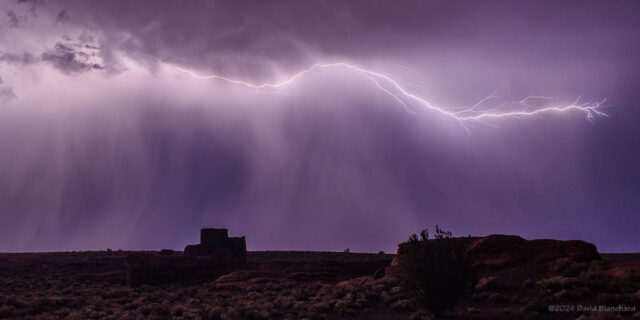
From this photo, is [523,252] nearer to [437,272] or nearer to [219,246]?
[437,272]

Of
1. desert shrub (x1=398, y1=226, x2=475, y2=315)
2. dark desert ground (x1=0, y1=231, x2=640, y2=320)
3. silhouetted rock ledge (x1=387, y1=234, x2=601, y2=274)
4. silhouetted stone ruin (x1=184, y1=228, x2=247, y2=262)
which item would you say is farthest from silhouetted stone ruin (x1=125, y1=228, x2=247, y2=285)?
desert shrub (x1=398, y1=226, x2=475, y2=315)

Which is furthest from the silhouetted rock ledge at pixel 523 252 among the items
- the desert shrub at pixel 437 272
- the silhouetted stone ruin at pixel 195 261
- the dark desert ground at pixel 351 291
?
the silhouetted stone ruin at pixel 195 261

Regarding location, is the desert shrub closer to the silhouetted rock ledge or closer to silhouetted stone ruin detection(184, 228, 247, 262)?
the silhouetted rock ledge

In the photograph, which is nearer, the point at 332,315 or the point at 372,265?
the point at 332,315

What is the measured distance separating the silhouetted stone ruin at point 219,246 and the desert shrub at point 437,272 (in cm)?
3147

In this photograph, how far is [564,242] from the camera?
23.9m

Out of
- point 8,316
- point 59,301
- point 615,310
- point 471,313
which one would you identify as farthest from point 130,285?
point 615,310

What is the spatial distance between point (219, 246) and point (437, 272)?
3392cm

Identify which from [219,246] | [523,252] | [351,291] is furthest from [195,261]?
[523,252]

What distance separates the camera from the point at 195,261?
40406mm

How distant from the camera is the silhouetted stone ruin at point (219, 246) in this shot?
44844 millimetres

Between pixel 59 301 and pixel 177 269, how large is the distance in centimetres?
1296

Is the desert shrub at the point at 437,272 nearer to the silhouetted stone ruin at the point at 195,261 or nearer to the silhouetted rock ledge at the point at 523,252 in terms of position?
the silhouetted rock ledge at the point at 523,252

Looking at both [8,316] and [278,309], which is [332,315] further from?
[8,316]
